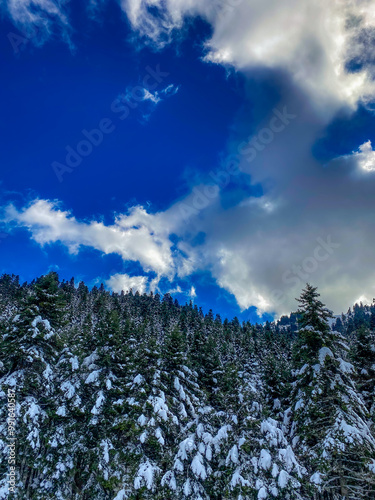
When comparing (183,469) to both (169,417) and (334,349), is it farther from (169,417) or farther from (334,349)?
(334,349)

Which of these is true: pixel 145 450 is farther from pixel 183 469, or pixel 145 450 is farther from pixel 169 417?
pixel 183 469

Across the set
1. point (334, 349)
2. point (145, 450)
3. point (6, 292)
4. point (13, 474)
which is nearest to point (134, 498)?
point (145, 450)

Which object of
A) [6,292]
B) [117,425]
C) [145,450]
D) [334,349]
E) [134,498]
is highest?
[6,292]

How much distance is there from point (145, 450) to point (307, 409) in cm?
1191

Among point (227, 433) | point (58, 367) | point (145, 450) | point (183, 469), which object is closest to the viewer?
point (227, 433)

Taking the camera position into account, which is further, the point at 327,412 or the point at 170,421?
the point at 170,421

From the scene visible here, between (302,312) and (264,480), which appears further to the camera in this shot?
(302,312)

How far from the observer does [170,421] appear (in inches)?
819

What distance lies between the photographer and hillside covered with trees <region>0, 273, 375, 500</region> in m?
14.1

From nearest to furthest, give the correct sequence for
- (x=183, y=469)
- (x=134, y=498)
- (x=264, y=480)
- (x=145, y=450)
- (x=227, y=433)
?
(x=264, y=480) < (x=227, y=433) < (x=183, y=469) < (x=134, y=498) < (x=145, y=450)

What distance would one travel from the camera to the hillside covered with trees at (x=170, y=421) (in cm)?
1405

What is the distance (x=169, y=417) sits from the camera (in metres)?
20.8

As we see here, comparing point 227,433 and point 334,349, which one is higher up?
point 334,349

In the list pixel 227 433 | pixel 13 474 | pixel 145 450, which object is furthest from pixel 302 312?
pixel 13 474
